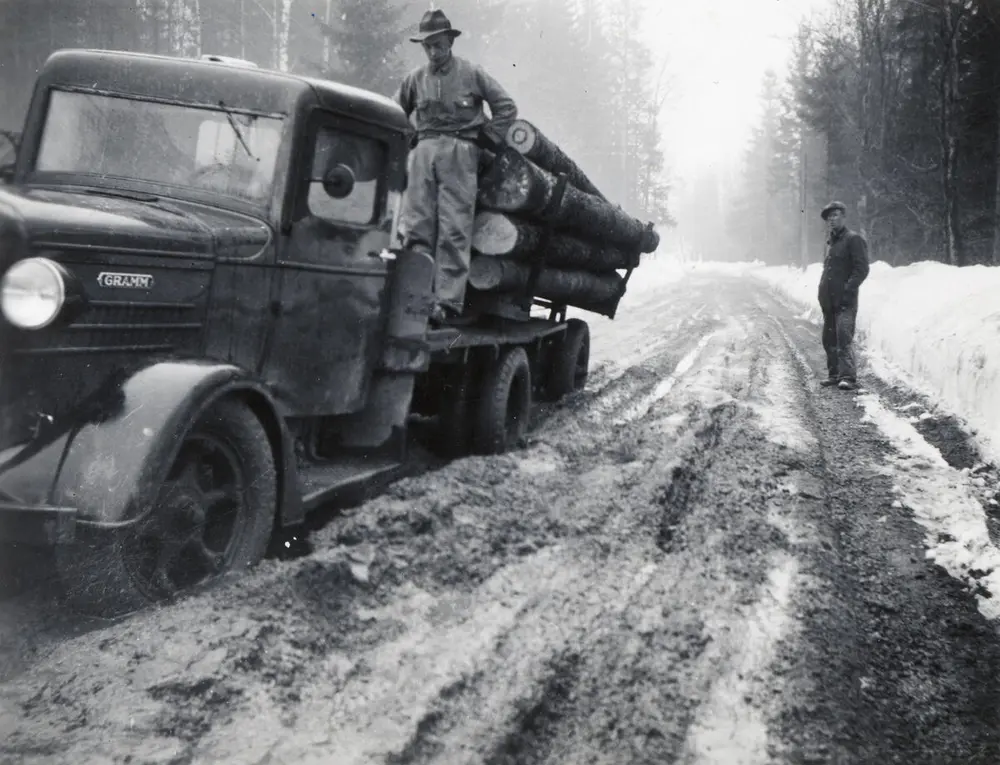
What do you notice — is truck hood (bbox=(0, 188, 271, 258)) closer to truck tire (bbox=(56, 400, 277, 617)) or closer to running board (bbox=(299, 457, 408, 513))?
truck tire (bbox=(56, 400, 277, 617))

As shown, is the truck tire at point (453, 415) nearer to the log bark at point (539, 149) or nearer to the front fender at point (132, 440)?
the log bark at point (539, 149)

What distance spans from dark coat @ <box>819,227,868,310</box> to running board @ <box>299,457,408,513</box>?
7.01 meters

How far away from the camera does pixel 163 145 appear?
12.8 feet

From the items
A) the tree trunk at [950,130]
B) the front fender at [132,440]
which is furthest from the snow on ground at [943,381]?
the tree trunk at [950,130]

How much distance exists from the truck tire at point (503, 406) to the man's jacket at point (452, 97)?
1.69 meters

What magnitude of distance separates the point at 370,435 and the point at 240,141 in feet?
5.75

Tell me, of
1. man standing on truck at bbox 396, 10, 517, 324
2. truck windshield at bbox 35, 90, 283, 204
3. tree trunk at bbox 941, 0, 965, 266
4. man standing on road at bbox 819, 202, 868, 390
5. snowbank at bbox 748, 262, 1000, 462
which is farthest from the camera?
tree trunk at bbox 941, 0, 965, 266

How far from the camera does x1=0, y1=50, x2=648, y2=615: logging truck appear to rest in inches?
110

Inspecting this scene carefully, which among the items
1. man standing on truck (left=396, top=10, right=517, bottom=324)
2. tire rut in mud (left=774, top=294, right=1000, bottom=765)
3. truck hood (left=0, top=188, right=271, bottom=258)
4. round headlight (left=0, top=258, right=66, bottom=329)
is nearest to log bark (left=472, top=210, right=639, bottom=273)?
man standing on truck (left=396, top=10, right=517, bottom=324)

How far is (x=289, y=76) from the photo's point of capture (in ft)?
13.4

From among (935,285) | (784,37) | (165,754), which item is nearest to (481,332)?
(165,754)

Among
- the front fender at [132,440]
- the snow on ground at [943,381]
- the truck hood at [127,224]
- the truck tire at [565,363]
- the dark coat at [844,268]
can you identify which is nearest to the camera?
the front fender at [132,440]

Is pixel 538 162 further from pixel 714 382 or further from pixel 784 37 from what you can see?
pixel 784 37

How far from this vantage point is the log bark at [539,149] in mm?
6016
